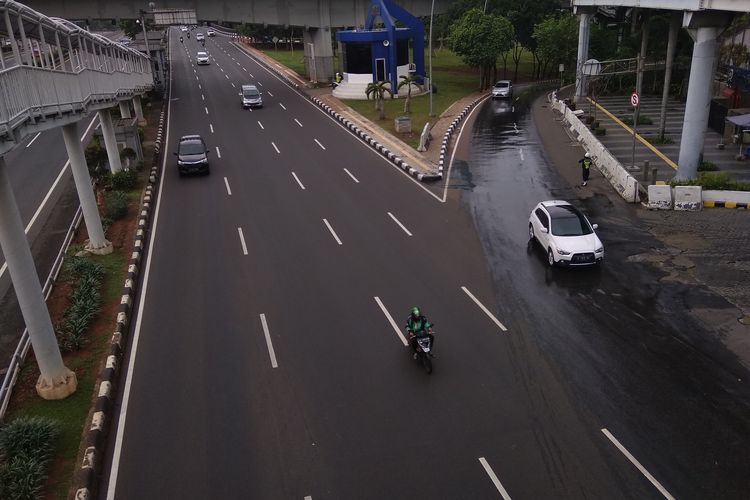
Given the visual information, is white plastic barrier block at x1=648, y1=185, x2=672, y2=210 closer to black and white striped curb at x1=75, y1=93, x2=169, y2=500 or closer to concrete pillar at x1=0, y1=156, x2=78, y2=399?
black and white striped curb at x1=75, y1=93, x2=169, y2=500

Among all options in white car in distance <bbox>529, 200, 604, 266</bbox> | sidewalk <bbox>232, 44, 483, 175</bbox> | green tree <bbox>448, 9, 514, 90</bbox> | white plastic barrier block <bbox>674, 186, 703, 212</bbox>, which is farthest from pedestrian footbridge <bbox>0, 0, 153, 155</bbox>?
green tree <bbox>448, 9, 514, 90</bbox>

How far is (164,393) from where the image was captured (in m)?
12.8

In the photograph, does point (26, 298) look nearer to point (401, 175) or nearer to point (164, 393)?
point (164, 393)

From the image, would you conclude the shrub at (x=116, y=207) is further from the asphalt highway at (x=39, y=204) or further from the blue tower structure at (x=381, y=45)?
the blue tower structure at (x=381, y=45)

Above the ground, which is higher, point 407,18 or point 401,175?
point 407,18

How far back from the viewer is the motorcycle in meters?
12.9

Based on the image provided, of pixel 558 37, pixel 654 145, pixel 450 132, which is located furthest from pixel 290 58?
pixel 654 145

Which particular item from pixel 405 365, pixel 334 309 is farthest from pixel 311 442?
pixel 334 309

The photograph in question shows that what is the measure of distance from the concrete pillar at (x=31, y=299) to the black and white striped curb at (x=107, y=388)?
2.83 ft

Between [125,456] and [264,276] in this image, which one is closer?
[125,456]

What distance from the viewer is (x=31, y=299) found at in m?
12.2

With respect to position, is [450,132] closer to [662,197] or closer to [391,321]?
[662,197]

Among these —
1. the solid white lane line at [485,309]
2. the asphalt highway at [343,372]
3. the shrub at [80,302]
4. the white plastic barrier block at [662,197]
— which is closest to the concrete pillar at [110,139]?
the asphalt highway at [343,372]

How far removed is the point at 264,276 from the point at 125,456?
7.81 meters
